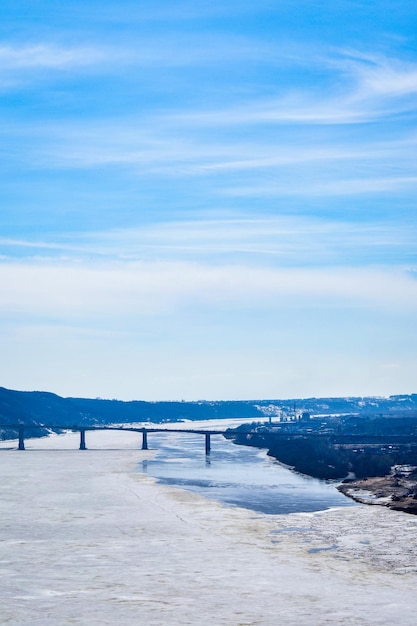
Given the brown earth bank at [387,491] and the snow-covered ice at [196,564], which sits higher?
the brown earth bank at [387,491]

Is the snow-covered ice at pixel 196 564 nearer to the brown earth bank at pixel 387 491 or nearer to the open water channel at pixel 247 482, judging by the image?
the brown earth bank at pixel 387 491

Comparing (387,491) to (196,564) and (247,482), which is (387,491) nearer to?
(247,482)

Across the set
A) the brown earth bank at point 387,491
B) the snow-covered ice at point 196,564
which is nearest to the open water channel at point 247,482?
the brown earth bank at point 387,491

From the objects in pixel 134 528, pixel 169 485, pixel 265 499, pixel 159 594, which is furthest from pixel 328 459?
pixel 159 594

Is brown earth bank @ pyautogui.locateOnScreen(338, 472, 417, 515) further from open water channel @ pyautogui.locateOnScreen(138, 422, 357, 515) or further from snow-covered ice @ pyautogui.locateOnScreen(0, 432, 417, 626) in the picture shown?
snow-covered ice @ pyautogui.locateOnScreen(0, 432, 417, 626)

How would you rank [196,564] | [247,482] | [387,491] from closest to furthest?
[196,564], [387,491], [247,482]

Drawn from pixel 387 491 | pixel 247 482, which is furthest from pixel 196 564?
pixel 247 482

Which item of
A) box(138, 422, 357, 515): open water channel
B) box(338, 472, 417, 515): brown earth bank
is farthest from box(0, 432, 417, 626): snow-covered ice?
box(138, 422, 357, 515): open water channel
